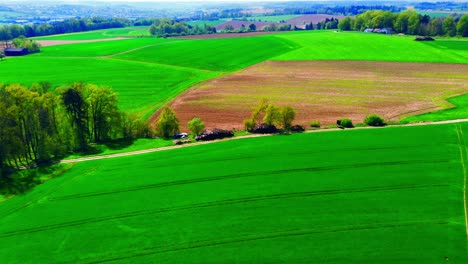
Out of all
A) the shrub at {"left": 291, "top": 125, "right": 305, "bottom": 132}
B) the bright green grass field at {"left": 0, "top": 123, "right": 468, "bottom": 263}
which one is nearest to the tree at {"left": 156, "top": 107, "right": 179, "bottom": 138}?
the bright green grass field at {"left": 0, "top": 123, "right": 468, "bottom": 263}

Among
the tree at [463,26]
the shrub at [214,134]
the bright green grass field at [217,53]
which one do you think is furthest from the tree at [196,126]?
the tree at [463,26]

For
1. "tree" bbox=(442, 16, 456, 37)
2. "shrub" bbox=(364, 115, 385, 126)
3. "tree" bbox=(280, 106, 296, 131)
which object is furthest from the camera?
"tree" bbox=(442, 16, 456, 37)

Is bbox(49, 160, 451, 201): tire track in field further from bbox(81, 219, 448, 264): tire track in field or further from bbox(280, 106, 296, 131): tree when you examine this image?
bbox(280, 106, 296, 131): tree

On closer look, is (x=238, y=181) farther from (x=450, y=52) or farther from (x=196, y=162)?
(x=450, y=52)

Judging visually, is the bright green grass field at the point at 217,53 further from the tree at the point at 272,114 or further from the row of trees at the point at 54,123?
the row of trees at the point at 54,123

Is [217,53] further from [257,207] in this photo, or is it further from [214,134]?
[257,207]

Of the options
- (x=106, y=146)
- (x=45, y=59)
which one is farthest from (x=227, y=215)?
(x=45, y=59)
